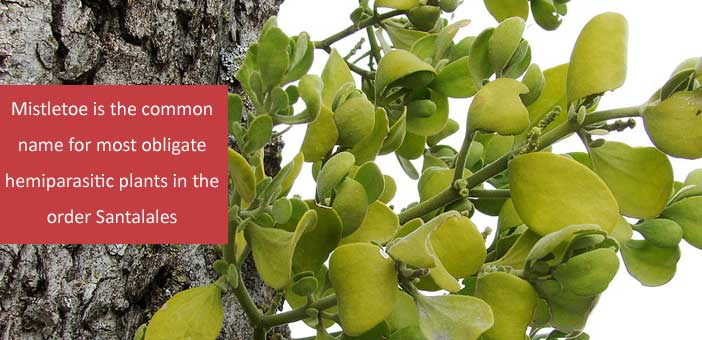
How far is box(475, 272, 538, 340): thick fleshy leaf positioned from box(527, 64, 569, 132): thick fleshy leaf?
14cm

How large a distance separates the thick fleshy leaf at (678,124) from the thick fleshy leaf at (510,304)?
11 centimetres

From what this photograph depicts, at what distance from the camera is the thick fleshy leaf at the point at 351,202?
479mm

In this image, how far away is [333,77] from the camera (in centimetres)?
56

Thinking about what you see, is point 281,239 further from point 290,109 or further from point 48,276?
point 48,276

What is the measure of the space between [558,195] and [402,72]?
135 mm

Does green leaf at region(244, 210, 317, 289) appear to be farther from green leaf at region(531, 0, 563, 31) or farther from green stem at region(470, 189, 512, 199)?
green leaf at region(531, 0, 563, 31)

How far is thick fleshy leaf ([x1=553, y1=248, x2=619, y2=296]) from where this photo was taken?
44cm

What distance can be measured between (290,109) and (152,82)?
0.23 metres

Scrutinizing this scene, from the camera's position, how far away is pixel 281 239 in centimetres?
46

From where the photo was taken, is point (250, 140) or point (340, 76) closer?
point (250, 140)

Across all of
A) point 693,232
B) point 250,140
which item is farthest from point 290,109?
point 693,232

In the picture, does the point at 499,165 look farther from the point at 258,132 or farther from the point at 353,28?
the point at 353,28

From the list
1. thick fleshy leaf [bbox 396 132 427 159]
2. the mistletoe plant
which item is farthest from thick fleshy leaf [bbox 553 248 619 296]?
thick fleshy leaf [bbox 396 132 427 159]

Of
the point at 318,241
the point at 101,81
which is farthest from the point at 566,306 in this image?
the point at 101,81
